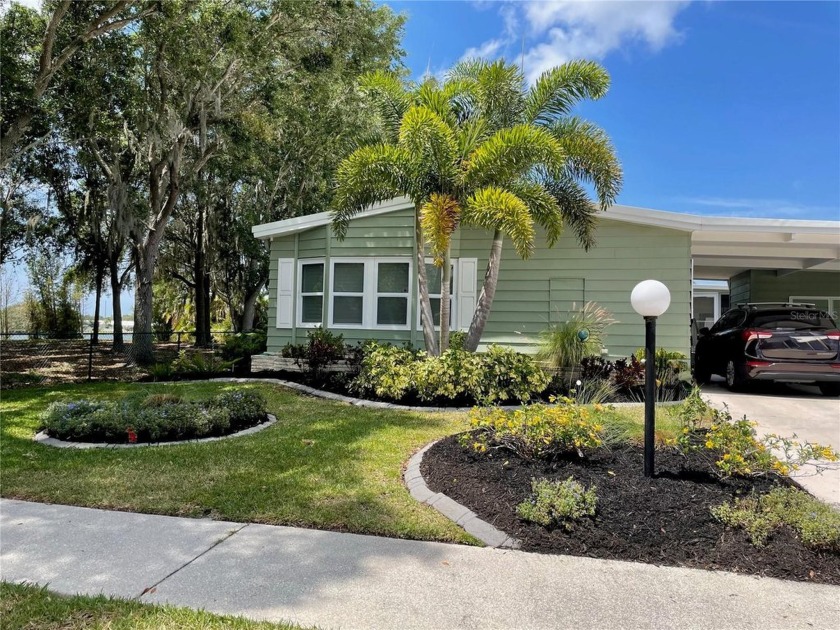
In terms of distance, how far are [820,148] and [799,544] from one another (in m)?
11.3

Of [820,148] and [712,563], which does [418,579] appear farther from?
[820,148]

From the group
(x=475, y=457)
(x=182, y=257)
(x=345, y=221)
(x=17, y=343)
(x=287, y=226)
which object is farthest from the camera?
(x=182, y=257)

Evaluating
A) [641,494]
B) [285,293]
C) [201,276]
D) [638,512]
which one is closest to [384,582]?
[638,512]

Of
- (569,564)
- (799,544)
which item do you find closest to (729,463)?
(799,544)

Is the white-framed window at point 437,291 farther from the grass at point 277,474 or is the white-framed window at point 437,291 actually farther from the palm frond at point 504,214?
the grass at point 277,474

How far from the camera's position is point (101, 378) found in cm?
1059

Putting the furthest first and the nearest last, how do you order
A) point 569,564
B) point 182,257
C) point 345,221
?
point 182,257, point 345,221, point 569,564

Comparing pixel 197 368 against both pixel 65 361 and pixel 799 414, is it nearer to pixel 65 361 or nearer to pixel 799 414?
pixel 65 361

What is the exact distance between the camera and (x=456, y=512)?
135 inches

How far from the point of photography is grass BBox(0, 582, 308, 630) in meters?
2.20

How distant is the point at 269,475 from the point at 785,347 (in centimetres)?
773

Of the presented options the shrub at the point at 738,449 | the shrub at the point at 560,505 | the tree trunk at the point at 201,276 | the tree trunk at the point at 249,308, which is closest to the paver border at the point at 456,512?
the shrub at the point at 560,505

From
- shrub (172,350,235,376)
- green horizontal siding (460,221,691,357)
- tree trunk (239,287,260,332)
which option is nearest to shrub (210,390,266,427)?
shrub (172,350,235,376)

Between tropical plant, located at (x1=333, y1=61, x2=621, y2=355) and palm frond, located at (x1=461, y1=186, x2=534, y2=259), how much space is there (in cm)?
1
